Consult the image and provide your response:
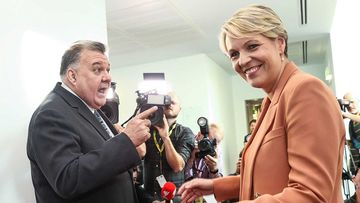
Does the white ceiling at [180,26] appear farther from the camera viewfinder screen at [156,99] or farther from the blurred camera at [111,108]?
the camera viewfinder screen at [156,99]

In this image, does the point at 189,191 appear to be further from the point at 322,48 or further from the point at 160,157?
the point at 322,48

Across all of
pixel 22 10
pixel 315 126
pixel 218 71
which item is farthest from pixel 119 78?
pixel 315 126

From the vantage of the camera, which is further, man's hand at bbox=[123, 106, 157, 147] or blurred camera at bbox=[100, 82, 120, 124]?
blurred camera at bbox=[100, 82, 120, 124]

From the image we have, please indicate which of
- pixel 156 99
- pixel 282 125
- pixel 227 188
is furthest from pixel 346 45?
pixel 282 125

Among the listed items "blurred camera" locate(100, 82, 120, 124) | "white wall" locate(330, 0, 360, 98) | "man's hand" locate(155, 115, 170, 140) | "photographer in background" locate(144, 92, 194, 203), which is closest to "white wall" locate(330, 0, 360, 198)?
"white wall" locate(330, 0, 360, 98)

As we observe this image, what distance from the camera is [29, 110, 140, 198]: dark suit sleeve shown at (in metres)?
1.11

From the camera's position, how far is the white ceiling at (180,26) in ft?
12.4

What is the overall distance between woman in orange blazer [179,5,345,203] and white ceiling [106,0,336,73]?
9.02 feet

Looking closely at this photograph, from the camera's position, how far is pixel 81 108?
135 cm

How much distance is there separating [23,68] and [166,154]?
0.98 meters

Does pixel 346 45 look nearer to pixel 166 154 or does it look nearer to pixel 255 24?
pixel 166 154

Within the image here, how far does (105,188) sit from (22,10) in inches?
35.8

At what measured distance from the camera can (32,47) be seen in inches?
63.8

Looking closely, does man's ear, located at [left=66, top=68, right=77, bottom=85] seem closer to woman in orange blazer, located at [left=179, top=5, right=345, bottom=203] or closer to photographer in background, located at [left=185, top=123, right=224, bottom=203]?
woman in orange blazer, located at [left=179, top=5, right=345, bottom=203]
